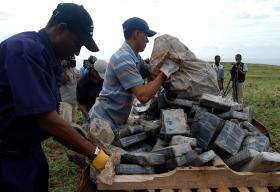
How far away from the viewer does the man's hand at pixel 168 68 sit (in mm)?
3750

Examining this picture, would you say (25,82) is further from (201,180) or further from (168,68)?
(168,68)

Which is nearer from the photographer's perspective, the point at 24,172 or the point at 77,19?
the point at 77,19

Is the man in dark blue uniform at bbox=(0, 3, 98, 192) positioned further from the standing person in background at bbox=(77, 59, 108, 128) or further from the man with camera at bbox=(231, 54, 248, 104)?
the man with camera at bbox=(231, 54, 248, 104)

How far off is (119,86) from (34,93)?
166cm

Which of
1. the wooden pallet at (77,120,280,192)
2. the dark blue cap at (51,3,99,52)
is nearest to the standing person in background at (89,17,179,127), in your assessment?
the wooden pallet at (77,120,280,192)

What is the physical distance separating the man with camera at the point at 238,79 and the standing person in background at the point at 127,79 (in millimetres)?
9441

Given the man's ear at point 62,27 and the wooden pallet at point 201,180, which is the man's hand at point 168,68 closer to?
the wooden pallet at point 201,180

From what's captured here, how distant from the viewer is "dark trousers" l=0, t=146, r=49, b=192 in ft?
8.22

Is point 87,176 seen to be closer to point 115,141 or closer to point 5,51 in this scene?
point 115,141

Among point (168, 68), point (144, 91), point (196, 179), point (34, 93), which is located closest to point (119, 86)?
point (144, 91)

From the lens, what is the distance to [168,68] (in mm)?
3834

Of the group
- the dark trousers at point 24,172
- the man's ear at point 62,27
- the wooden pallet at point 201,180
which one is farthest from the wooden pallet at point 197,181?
the man's ear at point 62,27

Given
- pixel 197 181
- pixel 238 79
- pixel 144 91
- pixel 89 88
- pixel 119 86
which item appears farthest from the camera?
pixel 238 79

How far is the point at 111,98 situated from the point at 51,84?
1491mm
